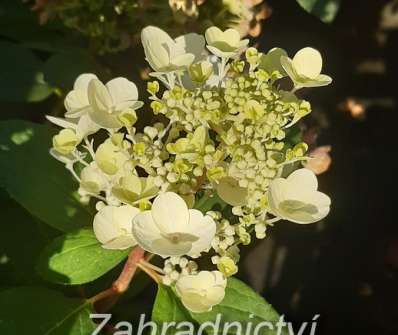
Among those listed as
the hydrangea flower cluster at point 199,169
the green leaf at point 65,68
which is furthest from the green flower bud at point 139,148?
the green leaf at point 65,68

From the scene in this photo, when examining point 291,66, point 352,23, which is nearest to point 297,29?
point 352,23

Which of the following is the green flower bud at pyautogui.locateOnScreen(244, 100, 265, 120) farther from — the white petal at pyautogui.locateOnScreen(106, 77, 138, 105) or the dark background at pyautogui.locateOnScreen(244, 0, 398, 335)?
the dark background at pyautogui.locateOnScreen(244, 0, 398, 335)

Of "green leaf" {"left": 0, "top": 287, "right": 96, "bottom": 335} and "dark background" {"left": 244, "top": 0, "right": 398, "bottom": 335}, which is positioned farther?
"dark background" {"left": 244, "top": 0, "right": 398, "bottom": 335}

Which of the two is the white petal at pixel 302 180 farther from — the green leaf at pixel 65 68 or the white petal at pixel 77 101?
the green leaf at pixel 65 68

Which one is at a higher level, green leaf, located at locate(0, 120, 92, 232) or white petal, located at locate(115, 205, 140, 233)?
white petal, located at locate(115, 205, 140, 233)

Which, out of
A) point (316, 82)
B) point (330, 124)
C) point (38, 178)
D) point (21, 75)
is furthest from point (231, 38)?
point (330, 124)

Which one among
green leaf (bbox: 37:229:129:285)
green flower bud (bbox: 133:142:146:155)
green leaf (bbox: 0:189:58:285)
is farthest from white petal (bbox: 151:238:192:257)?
green leaf (bbox: 0:189:58:285)
